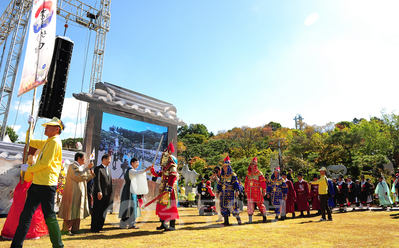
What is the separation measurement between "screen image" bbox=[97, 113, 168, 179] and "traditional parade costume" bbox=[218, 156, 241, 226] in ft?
21.1

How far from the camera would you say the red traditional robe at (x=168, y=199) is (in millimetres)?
5539

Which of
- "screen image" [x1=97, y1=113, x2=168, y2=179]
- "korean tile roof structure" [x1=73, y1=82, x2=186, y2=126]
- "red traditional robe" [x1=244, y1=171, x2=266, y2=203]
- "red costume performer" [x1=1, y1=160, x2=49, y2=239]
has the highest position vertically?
"korean tile roof structure" [x1=73, y1=82, x2=186, y2=126]

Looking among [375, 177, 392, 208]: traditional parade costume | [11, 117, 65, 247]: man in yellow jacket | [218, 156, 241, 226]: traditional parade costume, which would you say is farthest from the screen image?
[375, 177, 392, 208]: traditional parade costume

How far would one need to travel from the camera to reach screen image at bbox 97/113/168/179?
39.3ft

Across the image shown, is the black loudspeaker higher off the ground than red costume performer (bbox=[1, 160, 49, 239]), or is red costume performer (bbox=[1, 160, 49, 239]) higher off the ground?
the black loudspeaker

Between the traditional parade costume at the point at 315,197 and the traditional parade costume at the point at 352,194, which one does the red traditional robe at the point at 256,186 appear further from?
the traditional parade costume at the point at 352,194

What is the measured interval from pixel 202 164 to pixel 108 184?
27.4 metres

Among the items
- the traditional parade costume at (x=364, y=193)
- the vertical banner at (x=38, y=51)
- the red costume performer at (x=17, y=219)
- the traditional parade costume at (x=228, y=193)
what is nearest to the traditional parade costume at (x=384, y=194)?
the traditional parade costume at (x=364, y=193)

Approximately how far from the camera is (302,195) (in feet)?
33.1

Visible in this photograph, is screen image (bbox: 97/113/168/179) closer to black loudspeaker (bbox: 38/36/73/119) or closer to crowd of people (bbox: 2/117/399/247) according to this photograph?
black loudspeaker (bbox: 38/36/73/119)

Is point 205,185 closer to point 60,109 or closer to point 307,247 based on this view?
point 307,247

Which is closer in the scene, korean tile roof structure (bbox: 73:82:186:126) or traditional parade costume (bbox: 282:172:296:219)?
traditional parade costume (bbox: 282:172:296:219)

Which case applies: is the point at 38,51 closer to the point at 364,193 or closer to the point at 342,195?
the point at 342,195

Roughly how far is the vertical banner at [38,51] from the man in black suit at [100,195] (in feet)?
7.61
